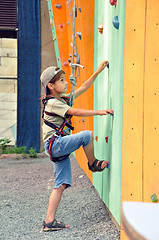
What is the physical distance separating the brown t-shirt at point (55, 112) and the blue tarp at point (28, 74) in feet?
13.4

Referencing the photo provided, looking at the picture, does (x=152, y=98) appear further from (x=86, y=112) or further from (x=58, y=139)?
(x=58, y=139)

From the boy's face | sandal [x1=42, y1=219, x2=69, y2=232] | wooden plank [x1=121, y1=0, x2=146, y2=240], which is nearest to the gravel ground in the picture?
sandal [x1=42, y1=219, x2=69, y2=232]

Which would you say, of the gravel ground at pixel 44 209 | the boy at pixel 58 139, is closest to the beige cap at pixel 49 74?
the boy at pixel 58 139

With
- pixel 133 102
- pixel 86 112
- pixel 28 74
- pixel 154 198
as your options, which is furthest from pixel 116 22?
pixel 28 74

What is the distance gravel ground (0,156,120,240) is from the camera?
2541mm

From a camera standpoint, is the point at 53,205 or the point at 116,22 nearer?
the point at 116,22

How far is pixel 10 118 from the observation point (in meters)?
7.03

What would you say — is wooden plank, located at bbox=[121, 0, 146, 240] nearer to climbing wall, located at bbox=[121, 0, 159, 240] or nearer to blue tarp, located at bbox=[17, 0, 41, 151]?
climbing wall, located at bbox=[121, 0, 159, 240]

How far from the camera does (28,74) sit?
6.78 m

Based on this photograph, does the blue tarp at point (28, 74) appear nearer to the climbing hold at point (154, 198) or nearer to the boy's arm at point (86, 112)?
the boy's arm at point (86, 112)

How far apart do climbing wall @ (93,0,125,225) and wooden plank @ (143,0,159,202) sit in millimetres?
182

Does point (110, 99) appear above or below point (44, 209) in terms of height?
above

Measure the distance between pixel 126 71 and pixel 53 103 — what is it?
722 millimetres

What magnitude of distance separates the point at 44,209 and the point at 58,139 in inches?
34.8
